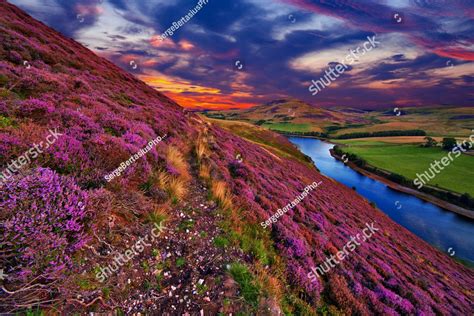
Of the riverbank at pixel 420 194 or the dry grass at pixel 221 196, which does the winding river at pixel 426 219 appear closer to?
the riverbank at pixel 420 194

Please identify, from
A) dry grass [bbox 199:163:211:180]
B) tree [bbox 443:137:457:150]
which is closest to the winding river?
dry grass [bbox 199:163:211:180]

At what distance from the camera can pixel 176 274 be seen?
4.54 m

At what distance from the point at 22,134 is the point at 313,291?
9.28 m

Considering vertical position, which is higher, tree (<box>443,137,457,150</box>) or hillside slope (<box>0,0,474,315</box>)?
tree (<box>443,137,457,150</box>)

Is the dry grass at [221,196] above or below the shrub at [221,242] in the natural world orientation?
above

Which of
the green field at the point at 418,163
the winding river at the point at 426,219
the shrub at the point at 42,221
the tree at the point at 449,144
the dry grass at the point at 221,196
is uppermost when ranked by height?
the tree at the point at 449,144

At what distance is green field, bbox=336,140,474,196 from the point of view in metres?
76.2

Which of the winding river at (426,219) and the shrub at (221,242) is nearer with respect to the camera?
the shrub at (221,242)

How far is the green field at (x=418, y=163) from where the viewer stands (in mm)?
76188

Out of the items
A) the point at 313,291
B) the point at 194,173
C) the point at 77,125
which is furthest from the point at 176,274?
the point at 77,125

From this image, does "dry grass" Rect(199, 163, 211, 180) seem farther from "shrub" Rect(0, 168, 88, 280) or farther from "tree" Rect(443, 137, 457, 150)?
"tree" Rect(443, 137, 457, 150)

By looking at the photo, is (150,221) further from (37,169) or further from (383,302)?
(383,302)

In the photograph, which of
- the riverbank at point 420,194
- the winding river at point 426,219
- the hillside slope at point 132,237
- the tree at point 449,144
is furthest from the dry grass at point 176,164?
the tree at point 449,144

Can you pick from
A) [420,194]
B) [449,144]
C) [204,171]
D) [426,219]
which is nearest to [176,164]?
[204,171]
